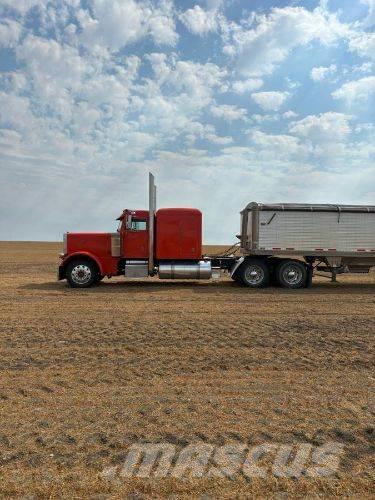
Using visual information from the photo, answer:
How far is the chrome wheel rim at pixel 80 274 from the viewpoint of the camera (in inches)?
559

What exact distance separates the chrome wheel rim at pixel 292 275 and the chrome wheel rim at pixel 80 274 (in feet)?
23.1

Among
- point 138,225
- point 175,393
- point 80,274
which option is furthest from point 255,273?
point 175,393

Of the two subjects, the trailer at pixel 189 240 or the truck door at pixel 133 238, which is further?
the truck door at pixel 133 238

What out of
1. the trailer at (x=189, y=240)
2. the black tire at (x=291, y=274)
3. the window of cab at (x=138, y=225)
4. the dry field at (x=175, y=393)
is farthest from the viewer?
the black tire at (x=291, y=274)

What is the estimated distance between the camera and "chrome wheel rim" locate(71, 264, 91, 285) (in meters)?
14.2

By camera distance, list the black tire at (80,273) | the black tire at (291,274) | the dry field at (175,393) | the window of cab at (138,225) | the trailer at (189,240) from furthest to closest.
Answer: the black tire at (291,274) → the window of cab at (138,225) → the trailer at (189,240) → the black tire at (80,273) → the dry field at (175,393)

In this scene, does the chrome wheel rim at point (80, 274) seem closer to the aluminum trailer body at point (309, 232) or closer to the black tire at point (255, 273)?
the black tire at point (255, 273)

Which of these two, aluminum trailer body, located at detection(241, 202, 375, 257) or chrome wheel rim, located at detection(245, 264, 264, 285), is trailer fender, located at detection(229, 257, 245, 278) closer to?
chrome wheel rim, located at detection(245, 264, 264, 285)

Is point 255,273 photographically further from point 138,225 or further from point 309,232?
point 138,225

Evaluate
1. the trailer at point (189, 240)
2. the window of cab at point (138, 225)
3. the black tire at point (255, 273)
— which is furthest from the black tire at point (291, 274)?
the window of cab at point (138, 225)

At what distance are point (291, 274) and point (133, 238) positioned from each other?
5.85 meters

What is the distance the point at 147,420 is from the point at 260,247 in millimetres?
11054

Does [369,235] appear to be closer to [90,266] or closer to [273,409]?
[90,266]

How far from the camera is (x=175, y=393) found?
4.63m
